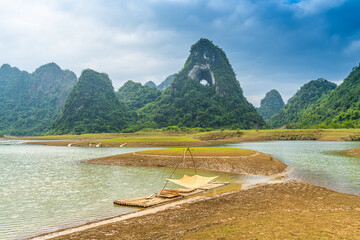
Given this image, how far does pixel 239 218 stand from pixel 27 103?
212773 mm

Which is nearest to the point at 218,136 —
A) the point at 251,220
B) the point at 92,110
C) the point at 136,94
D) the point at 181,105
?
the point at 181,105

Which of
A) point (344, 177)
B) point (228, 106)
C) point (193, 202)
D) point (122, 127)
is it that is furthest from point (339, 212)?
point (228, 106)

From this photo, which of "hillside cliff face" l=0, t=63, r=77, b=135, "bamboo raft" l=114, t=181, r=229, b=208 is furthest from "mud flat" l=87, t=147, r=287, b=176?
"hillside cliff face" l=0, t=63, r=77, b=135

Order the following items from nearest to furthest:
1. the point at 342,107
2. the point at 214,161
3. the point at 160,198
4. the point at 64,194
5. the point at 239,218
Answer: the point at 239,218 < the point at 160,198 < the point at 64,194 < the point at 214,161 < the point at 342,107

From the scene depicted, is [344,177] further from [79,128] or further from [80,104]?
[80,104]

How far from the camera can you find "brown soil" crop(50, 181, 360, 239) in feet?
23.0

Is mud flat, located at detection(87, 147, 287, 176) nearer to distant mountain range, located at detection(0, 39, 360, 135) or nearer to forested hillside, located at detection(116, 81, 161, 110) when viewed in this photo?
distant mountain range, located at detection(0, 39, 360, 135)

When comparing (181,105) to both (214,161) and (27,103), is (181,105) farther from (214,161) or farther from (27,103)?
(27,103)

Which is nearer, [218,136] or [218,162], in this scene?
[218,162]

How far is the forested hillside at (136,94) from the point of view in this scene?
160125mm

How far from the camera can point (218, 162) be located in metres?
22.9

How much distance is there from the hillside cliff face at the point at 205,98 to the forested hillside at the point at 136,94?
17029 mm

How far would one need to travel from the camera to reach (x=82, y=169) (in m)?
23.4

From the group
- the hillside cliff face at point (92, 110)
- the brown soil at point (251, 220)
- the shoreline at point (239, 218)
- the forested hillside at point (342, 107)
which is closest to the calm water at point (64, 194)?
the shoreline at point (239, 218)
